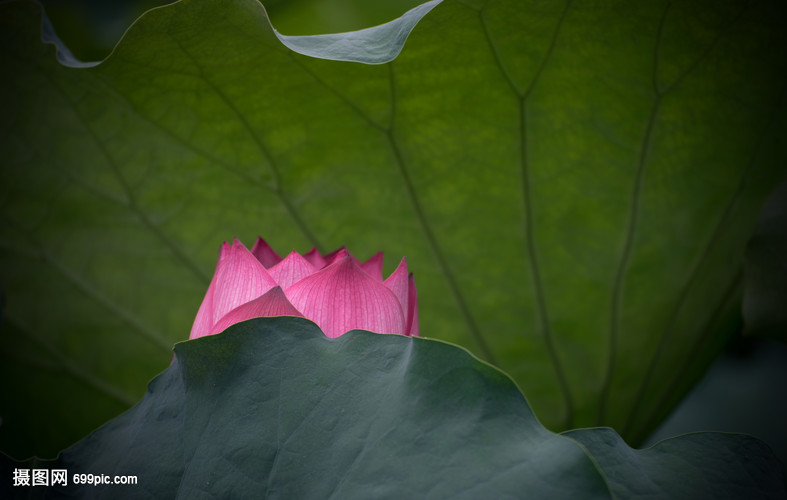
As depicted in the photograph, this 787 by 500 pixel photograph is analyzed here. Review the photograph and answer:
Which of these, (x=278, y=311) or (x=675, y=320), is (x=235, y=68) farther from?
(x=675, y=320)

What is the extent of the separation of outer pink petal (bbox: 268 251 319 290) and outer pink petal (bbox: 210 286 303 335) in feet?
0.16

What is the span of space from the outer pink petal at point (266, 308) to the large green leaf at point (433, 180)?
252 mm

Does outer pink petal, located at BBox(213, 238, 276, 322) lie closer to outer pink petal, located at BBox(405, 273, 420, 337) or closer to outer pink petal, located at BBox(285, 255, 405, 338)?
outer pink petal, located at BBox(285, 255, 405, 338)

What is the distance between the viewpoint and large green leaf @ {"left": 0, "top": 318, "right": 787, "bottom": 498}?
1.14ft

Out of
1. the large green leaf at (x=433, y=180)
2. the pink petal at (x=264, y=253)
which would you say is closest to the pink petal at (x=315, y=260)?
the pink petal at (x=264, y=253)

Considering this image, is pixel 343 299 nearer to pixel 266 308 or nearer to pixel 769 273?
pixel 266 308

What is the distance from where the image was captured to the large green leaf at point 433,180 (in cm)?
57

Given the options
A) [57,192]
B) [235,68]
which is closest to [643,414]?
[235,68]

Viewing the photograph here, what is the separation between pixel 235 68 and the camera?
0.60 metres

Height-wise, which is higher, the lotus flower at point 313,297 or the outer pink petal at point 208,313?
the lotus flower at point 313,297

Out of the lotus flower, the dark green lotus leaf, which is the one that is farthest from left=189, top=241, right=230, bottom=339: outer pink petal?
the dark green lotus leaf

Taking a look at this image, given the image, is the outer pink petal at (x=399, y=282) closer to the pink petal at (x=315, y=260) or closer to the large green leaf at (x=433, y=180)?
the pink petal at (x=315, y=260)

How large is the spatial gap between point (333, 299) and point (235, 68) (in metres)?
0.29

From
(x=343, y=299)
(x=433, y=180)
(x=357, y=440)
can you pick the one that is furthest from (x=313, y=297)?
(x=433, y=180)
